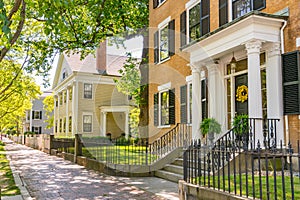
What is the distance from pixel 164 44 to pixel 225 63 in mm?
5056

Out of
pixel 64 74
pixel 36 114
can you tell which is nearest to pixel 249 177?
pixel 64 74

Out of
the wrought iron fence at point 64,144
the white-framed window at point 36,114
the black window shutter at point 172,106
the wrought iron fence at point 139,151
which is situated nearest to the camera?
the wrought iron fence at point 139,151

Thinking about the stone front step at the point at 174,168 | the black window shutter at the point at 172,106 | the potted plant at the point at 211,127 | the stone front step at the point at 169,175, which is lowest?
the stone front step at the point at 169,175

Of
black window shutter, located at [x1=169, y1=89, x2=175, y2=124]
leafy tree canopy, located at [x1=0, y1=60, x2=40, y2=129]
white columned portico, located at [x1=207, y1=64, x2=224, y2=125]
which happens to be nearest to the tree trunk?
black window shutter, located at [x1=169, y1=89, x2=175, y2=124]

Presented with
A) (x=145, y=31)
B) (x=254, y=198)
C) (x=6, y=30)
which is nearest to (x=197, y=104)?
(x=254, y=198)

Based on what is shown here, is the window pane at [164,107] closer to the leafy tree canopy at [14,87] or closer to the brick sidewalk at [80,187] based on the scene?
the brick sidewalk at [80,187]

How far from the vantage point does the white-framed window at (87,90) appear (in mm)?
30938

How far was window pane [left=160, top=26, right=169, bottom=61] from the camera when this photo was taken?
15.0 meters

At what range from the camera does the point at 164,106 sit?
49.2 ft

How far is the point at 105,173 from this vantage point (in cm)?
1159

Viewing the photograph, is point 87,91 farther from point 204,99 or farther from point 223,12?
point 223,12

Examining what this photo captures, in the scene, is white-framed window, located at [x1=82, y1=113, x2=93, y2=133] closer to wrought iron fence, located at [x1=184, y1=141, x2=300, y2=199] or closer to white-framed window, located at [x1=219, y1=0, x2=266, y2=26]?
white-framed window, located at [x1=219, y1=0, x2=266, y2=26]

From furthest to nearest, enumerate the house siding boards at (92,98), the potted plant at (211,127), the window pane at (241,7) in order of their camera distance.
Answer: the house siding boards at (92,98)
the potted plant at (211,127)
the window pane at (241,7)

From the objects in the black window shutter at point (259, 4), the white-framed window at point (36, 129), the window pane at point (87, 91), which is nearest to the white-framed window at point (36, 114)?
the white-framed window at point (36, 129)
